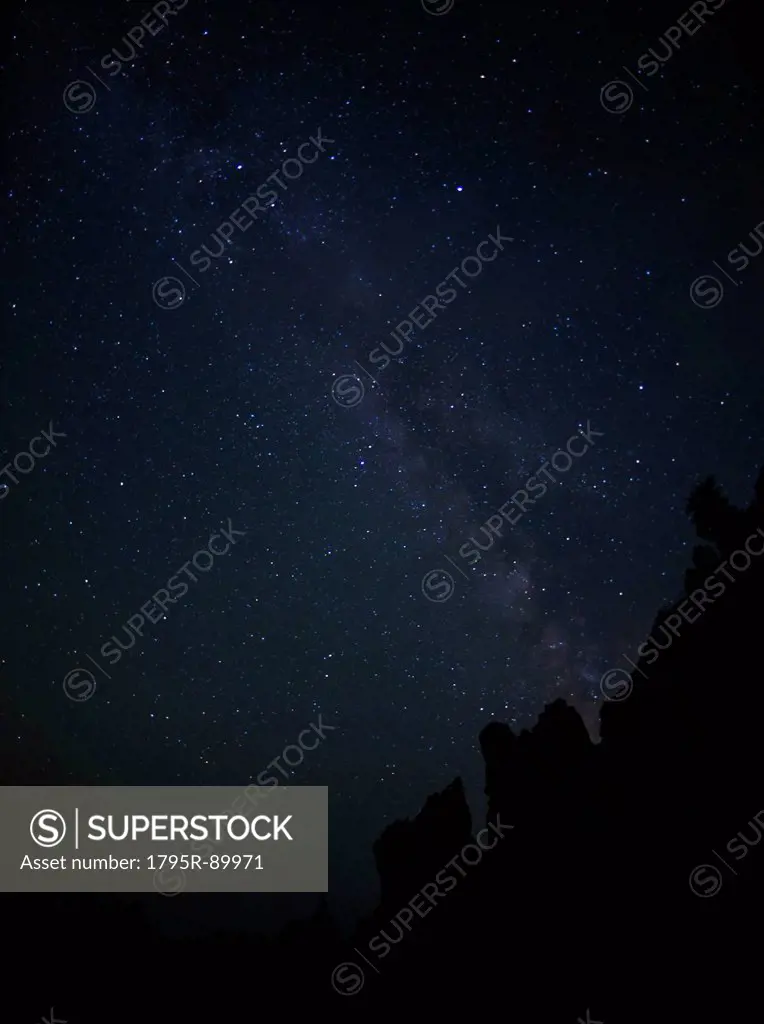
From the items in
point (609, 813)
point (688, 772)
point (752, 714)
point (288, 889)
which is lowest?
point (288, 889)

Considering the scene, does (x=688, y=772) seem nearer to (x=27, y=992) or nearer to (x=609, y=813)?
(x=609, y=813)

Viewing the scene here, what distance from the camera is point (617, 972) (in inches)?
245

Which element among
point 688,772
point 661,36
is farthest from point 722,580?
point 661,36

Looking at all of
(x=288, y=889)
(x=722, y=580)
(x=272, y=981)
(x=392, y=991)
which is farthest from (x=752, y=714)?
(x=272, y=981)

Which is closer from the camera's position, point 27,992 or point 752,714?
point 752,714

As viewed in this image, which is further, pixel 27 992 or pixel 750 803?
pixel 27 992

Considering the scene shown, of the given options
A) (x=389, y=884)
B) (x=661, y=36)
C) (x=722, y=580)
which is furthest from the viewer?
(x=389, y=884)

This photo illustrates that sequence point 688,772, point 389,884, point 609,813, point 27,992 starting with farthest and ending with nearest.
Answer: point 389,884 → point 27,992 → point 609,813 → point 688,772

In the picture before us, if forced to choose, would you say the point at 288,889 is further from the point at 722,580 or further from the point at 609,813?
the point at 722,580

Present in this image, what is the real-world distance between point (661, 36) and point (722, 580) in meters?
5.79

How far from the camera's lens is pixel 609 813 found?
708 centimetres

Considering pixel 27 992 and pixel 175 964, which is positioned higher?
pixel 175 964

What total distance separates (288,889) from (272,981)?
21.1 feet

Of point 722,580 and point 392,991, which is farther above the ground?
point 722,580
